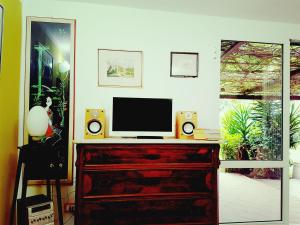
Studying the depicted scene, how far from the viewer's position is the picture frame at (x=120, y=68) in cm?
298

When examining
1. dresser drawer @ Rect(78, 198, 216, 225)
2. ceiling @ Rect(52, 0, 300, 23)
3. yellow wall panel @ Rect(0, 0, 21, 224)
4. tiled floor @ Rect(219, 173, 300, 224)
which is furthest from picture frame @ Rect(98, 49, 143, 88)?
tiled floor @ Rect(219, 173, 300, 224)

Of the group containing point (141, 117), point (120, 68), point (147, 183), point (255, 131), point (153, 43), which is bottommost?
point (147, 183)

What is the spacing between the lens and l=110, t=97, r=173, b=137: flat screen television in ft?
8.79

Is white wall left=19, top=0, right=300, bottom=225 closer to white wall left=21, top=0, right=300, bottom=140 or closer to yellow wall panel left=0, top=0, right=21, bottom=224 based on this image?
white wall left=21, top=0, right=300, bottom=140

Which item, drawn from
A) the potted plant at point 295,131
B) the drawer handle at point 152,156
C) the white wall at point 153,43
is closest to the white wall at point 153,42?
the white wall at point 153,43

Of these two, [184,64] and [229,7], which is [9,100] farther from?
[229,7]

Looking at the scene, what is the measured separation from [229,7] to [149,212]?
Result: 238 cm

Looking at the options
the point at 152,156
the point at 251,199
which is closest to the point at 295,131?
the point at 251,199

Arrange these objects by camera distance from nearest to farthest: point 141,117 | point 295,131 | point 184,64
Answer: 1. point 141,117
2. point 184,64
3. point 295,131

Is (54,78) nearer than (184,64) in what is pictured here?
Yes

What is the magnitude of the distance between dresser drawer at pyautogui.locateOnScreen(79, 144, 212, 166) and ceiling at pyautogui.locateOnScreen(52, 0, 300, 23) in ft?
5.22

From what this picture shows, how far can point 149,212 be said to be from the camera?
2.41 metres

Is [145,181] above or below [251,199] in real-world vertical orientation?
above

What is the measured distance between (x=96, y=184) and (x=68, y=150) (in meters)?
0.72
